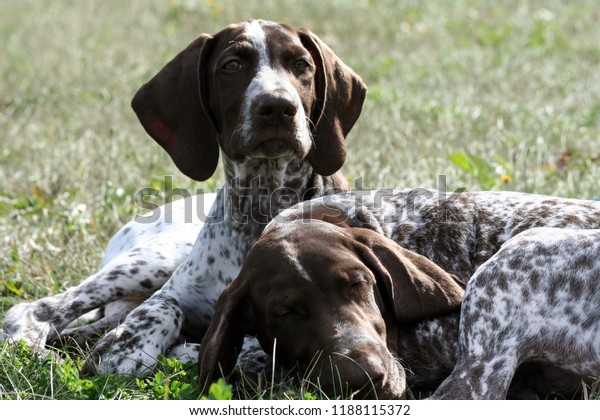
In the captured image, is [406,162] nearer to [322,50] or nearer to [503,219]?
[322,50]

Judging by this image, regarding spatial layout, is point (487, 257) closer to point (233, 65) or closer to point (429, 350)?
point (429, 350)

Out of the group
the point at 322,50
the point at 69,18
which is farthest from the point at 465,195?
the point at 69,18

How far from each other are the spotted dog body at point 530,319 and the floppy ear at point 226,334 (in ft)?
2.78

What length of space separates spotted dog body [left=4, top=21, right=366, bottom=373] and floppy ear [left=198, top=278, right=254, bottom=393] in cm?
95

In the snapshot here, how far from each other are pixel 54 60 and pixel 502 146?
682 cm

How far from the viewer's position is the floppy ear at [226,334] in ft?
13.7

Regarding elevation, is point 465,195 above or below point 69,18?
below

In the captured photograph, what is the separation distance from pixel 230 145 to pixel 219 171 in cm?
268

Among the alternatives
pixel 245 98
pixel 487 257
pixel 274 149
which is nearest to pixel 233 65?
pixel 245 98

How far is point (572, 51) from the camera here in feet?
42.8

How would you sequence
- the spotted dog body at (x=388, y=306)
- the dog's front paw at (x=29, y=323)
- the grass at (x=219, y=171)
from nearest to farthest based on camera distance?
Answer: 1. the spotted dog body at (x=388, y=306)
2. the dog's front paw at (x=29, y=323)
3. the grass at (x=219, y=171)

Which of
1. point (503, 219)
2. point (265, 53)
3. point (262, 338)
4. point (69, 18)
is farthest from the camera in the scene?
point (69, 18)

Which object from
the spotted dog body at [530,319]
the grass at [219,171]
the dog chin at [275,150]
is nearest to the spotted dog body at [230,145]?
the dog chin at [275,150]

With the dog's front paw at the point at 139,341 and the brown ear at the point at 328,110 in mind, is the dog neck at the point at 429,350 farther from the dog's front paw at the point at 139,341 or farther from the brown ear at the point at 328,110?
the brown ear at the point at 328,110
